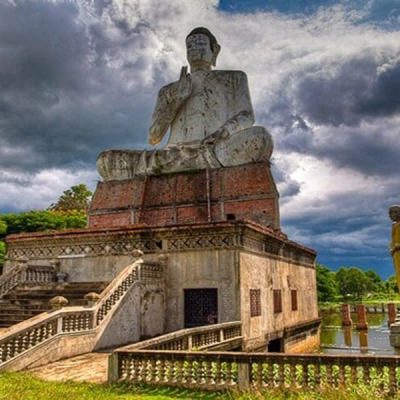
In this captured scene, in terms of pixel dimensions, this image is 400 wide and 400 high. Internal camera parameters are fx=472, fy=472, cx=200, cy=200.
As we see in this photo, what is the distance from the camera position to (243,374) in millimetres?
7766

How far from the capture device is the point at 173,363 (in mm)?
8195

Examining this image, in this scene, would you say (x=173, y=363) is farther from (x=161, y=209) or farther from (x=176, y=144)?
(x=176, y=144)

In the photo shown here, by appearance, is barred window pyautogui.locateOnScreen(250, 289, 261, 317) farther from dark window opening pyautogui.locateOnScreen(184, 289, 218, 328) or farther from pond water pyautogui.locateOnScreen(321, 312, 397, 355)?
pond water pyautogui.locateOnScreen(321, 312, 397, 355)

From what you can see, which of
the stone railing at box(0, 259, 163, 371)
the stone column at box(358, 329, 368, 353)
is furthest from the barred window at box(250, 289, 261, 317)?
the stone column at box(358, 329, 368, 353)

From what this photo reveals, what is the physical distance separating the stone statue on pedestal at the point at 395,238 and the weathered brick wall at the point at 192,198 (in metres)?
Result: 11.0

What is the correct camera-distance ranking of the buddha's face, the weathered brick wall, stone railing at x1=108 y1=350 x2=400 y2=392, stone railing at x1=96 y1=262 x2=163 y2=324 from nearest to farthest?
stone railing at x1=108 y1=350 x2=400 y2=392, stone railing at x1=96 y1=262 x2=163 y2=324, the weathered brick wall, the buddha's face

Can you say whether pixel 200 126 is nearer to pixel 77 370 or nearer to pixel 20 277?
pixel 20 277

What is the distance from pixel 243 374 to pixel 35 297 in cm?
904

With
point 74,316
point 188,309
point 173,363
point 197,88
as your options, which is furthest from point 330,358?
point 197,88

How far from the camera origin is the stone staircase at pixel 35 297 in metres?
13.6

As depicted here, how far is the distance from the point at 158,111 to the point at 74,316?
17013 millimetres

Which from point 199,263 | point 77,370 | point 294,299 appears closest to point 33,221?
point 294,299

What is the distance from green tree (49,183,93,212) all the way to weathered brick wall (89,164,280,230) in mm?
25802

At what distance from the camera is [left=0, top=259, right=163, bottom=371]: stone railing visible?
32.6 feet
